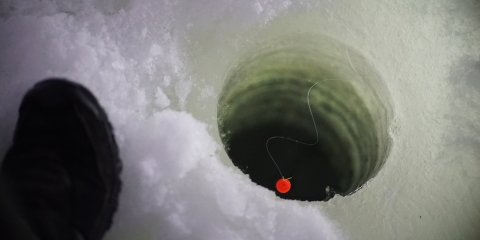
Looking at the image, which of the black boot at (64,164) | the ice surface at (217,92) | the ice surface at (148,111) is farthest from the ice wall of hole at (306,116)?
the black boot at (64,164)

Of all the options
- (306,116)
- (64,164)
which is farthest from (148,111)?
(306,116)

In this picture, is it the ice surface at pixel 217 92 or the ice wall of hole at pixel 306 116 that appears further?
the ice wall of hole at pixel 306 116

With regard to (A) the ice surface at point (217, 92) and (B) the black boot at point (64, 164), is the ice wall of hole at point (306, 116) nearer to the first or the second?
(A) the ice surface at point (217, 92)

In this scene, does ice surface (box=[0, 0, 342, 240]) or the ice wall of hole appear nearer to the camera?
ice surface (box=[0, 0, 342, 240])

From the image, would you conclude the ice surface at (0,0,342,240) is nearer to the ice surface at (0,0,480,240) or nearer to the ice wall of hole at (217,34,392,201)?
the ice surface at (0,0,480,240)

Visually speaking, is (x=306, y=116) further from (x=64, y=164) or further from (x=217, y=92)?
(x=64, y=164)

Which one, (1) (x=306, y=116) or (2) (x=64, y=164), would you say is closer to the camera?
(2) (x=64, y=164)

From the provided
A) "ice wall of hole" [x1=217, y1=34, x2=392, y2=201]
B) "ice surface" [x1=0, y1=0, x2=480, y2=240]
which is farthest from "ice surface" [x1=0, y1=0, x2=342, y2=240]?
"ice wall of hole" [x1=217, y1=34, x2=392, y2=201]

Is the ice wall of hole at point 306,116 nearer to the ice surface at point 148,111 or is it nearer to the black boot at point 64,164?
the ice surface at point 148,111

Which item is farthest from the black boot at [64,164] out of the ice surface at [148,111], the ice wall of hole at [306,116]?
the ice wall of hole at [306,116]
